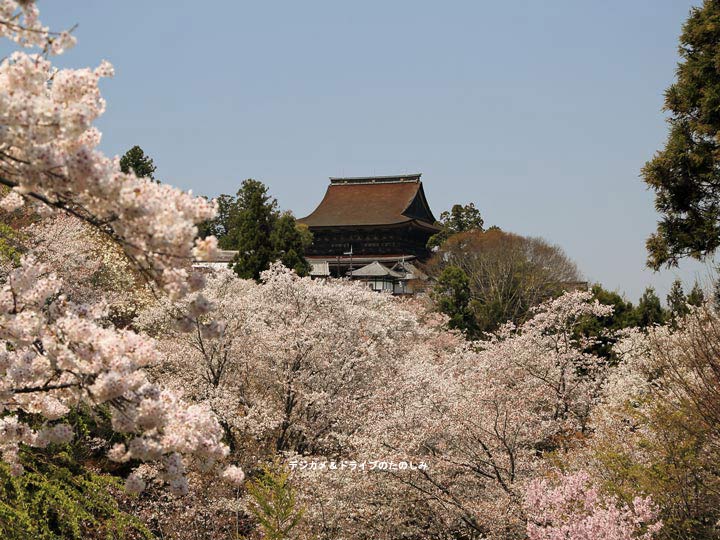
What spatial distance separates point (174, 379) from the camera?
52.2 feet

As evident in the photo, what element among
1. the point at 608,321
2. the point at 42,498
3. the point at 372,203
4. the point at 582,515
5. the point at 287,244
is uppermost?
the point at 372,203

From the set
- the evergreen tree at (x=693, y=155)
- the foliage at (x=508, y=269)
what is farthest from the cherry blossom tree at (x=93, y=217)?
the foliage at (x=508, y=269)

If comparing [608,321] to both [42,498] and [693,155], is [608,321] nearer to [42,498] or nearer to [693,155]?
[693,155]

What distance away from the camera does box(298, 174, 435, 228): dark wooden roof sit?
61000 mm

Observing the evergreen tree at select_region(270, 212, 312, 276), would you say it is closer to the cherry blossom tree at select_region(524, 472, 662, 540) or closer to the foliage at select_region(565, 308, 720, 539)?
the foliage at select_region(565, 308, 720, 539)

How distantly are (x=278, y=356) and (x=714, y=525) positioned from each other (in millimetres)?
8802

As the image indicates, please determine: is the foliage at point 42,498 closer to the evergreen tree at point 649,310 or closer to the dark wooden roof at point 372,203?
the evergreen tree at point 649,310

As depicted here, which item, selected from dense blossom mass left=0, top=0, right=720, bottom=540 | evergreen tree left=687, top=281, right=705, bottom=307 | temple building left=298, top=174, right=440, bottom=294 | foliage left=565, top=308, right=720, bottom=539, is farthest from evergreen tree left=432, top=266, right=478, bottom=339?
foliage left=565, top=308, right=720, bottom=539

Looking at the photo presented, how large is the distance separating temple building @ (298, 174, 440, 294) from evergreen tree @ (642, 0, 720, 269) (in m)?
38.2

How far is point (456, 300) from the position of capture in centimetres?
3469

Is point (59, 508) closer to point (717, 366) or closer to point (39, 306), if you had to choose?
point (39, 306)

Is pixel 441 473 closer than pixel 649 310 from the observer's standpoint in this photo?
Yes

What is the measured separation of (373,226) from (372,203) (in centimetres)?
419

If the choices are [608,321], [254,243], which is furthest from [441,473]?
[254,243]
